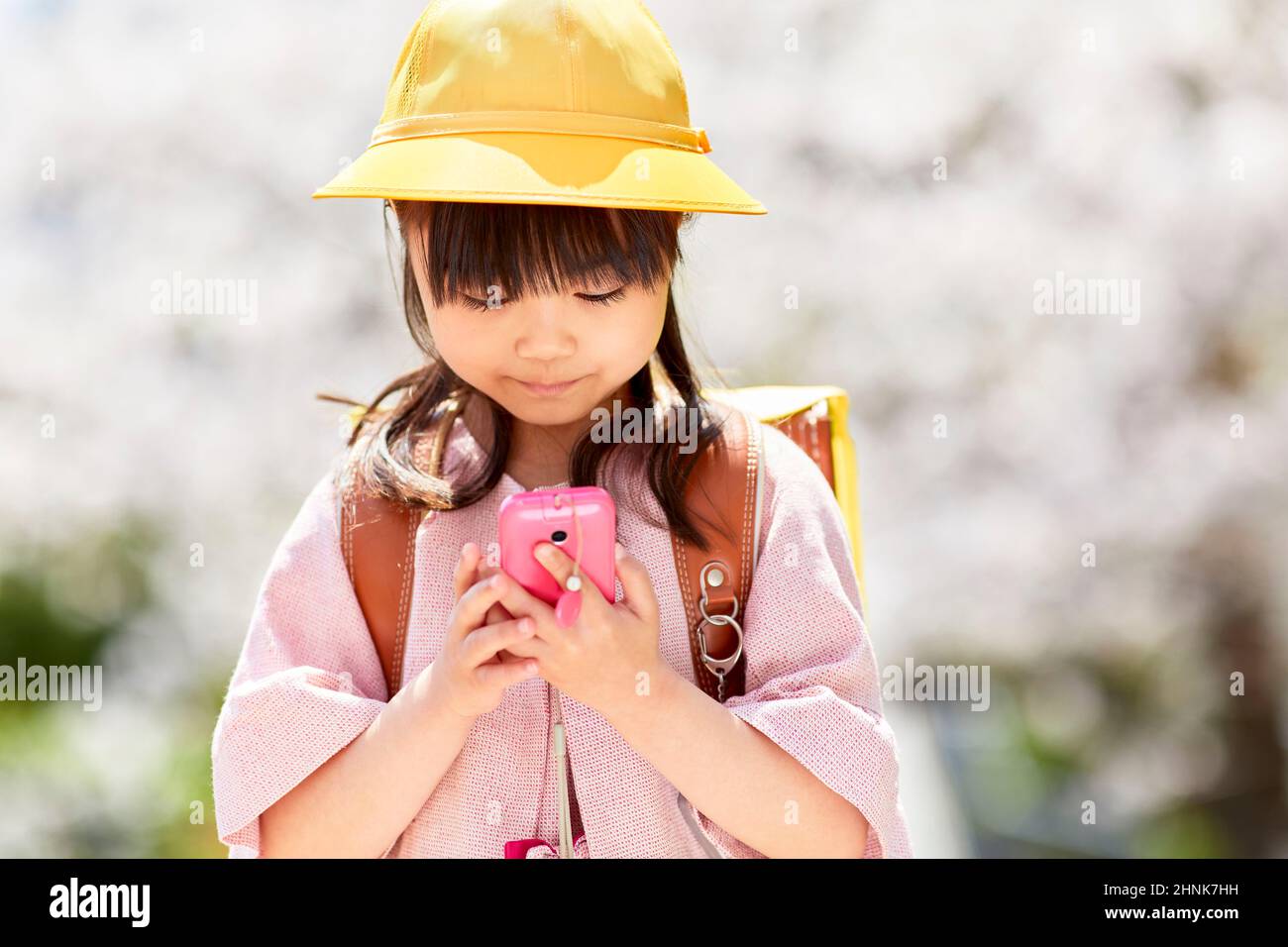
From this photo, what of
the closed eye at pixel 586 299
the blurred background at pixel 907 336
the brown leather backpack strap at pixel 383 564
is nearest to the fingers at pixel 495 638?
the brown leather backpack strap at pixel 383 564

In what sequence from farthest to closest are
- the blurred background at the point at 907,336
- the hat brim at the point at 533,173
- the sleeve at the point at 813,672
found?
the blurred background at the point at 907,336 → the sleeve at the point at 813,672 → the hat brim at the point at 533,173

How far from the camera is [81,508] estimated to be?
3.49m

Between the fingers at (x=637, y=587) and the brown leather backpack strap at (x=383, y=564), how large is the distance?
272mm

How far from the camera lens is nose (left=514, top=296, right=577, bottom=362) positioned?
1.22m

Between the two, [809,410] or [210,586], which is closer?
[809,410]

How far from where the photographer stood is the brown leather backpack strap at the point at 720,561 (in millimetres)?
1335

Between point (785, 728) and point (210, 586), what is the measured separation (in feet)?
8.39

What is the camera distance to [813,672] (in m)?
1.30

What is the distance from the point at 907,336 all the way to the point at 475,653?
2602 mm

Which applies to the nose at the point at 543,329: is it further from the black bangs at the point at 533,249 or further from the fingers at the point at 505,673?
the fingers at the point at 505,673

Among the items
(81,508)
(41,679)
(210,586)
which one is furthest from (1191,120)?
(41,679)

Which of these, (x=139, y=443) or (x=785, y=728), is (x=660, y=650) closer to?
(x=785, y=728)

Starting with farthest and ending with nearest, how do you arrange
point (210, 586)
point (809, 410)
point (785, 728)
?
1. point (210, 586)
2. point (809, 410)
3. point (785, 728)

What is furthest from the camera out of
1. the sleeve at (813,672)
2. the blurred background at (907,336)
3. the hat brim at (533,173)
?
the blurred background at (907,336)
